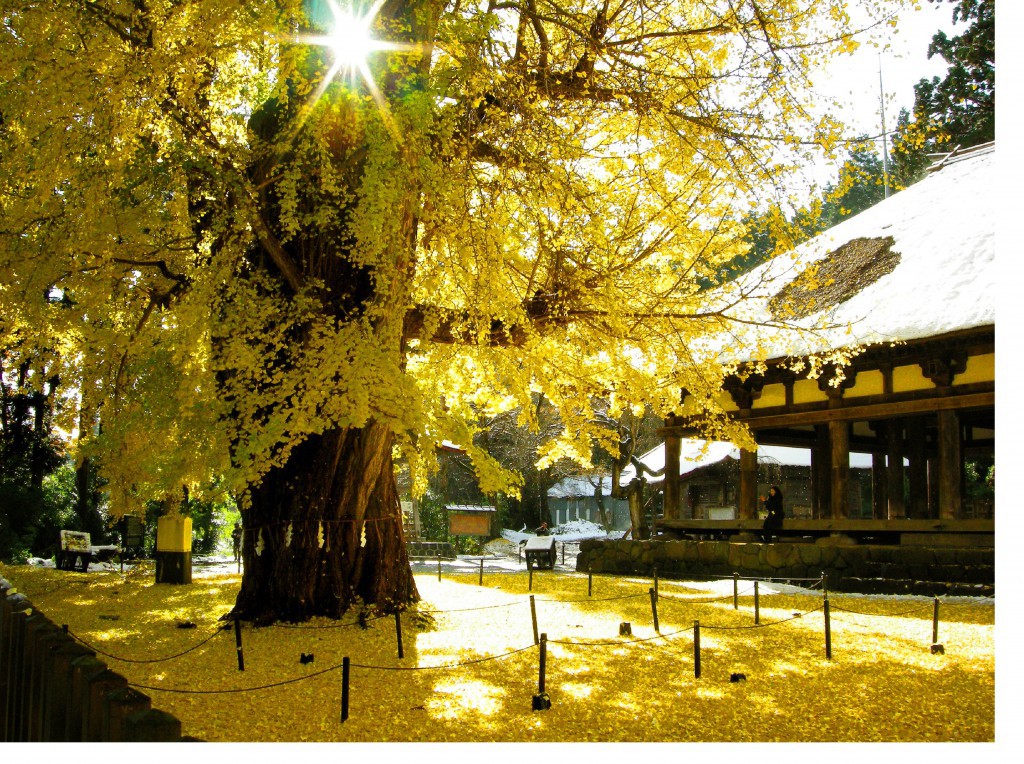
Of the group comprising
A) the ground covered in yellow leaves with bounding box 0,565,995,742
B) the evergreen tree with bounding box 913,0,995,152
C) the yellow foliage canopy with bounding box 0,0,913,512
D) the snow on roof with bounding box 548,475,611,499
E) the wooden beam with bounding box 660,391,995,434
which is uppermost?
the evergreen tree with bounding box 913,0,995,152

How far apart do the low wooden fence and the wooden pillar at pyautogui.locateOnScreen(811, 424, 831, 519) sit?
46.8 ft

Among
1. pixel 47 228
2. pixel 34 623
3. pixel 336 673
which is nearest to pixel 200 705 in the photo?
pixel 336 673

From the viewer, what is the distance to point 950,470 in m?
10.8

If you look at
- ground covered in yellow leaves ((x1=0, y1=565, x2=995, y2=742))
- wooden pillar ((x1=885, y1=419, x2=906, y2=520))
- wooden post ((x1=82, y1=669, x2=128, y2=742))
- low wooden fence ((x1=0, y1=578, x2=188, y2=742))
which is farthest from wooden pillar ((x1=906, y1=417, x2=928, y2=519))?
wooden post ((x1=82, y1=669, x2=128, y2=742))

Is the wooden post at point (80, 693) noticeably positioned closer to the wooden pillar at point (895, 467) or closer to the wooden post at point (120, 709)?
the wooden post at point (120, 709)

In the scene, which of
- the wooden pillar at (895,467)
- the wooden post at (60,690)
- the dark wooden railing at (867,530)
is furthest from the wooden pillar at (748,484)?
the wooden post at (60,690)

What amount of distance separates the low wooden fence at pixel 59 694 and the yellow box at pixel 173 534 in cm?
893

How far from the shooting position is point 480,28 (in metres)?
6.19

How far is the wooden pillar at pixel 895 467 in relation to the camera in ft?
50.7

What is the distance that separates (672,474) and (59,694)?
12724 millimetres

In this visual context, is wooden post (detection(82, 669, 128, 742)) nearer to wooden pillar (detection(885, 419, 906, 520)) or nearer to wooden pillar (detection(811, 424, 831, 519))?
wooden pillar (detection(811, 424, 831, 519))

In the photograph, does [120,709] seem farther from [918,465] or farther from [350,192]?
[918,465]

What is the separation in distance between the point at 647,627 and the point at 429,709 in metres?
3.67

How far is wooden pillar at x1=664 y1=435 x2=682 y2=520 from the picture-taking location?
14.8 meters
